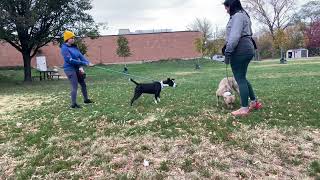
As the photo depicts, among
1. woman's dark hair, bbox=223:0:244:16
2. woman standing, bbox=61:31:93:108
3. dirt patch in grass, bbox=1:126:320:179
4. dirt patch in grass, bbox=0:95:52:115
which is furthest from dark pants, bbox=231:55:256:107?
dirt patch in grass, bbox=0:95:52:115

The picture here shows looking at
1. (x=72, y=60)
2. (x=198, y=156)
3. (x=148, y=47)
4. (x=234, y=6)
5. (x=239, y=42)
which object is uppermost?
(x=148, y=47)

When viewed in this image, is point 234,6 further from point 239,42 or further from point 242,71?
point 242,71

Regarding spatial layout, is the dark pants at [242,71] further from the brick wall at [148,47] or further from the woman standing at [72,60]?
the brick wall at [148,47]

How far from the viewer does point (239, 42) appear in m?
6.17

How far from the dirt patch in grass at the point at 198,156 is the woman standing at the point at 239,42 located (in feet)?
3.54

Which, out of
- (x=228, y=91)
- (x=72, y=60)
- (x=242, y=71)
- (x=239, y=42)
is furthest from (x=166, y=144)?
(x=72, y=60)

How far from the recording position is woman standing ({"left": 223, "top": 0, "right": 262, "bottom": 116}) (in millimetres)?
6066

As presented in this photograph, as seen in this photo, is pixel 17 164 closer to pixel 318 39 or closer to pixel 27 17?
pixel 27 17

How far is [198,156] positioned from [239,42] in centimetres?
220

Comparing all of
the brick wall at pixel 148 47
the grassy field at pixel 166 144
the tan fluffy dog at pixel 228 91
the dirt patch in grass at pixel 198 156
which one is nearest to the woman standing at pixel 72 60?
the grassy field at pixel 166 144

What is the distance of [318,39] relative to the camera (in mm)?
67938

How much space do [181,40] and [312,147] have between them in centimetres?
5206

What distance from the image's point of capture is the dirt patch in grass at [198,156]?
4.53 m

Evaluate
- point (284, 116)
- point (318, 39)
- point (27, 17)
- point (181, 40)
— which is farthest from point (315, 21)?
point (284, 116)
